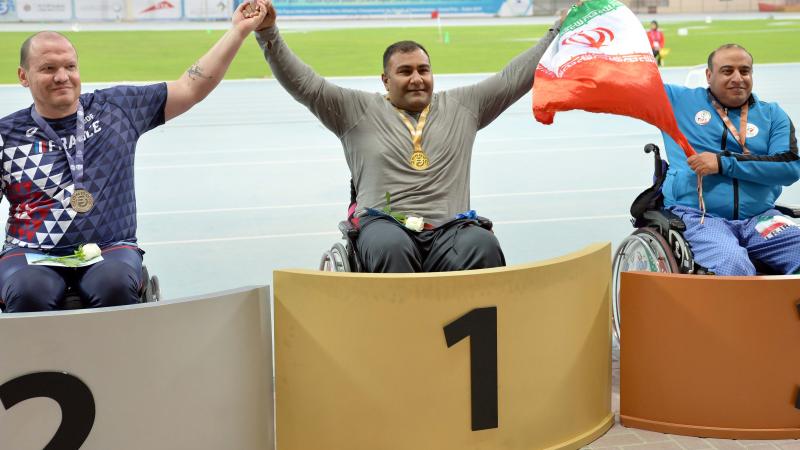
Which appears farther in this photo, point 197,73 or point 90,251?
point 197,73

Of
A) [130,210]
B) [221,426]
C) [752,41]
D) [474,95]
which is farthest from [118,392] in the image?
[752,41]

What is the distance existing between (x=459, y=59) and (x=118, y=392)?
2160 cm

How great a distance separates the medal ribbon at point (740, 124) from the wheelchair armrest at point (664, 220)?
0.44 metres

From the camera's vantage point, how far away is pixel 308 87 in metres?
4.40

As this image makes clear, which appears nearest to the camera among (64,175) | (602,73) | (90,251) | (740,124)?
(90,251)

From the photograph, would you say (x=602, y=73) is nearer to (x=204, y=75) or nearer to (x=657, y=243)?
(x=657, y=243)

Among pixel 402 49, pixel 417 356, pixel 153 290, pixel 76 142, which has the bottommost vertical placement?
pixel 417 356

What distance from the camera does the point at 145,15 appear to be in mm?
32125

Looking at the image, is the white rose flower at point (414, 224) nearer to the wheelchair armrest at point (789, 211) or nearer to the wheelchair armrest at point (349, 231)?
the wheelchair armrest at point (349, 231)

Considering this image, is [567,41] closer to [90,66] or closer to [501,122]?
[501,122]

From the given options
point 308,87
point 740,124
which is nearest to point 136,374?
point 308,87

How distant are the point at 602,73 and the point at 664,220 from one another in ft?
2.33

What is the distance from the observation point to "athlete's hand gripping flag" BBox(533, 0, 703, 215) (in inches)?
171

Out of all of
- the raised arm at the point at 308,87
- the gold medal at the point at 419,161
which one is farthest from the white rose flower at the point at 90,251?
the gold medal at the point at 419,161
